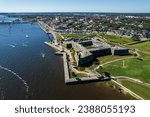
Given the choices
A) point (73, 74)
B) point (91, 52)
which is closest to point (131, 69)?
point (73, 74)

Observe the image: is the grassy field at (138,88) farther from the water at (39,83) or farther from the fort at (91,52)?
the fort at (91,52)

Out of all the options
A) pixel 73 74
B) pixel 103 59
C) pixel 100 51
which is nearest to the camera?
pixel 73 74

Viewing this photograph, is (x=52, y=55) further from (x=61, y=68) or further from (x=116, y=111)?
(x=116, y=111)

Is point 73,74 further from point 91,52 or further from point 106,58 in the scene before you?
point 91,52

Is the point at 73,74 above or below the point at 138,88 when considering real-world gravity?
above

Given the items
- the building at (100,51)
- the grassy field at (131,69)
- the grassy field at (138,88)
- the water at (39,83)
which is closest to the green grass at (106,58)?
the building at (100,51)

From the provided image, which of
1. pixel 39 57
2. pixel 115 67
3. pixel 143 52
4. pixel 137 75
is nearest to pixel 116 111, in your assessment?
pixel 137 75

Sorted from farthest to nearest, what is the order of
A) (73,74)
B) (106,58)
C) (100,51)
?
(100,51) < (106,58) < (73,74)
